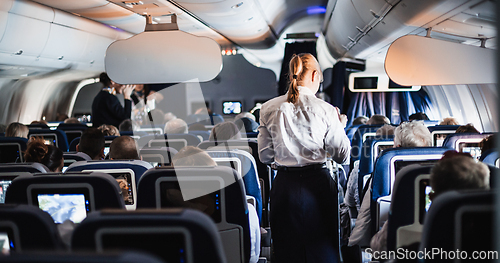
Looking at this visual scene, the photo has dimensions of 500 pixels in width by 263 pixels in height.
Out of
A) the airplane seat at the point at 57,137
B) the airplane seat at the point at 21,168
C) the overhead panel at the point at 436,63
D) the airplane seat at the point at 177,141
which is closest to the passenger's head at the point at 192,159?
the airplane seat at the point at 21,168

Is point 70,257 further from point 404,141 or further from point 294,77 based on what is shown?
point 404,141

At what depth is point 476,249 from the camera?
1310 millimetres

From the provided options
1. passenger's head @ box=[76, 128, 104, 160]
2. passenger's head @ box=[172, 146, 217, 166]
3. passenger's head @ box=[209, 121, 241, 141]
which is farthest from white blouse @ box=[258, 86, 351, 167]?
passenger's head @ box=[76, 128, 104, 160]

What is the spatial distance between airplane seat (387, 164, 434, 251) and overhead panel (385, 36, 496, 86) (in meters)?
1.87

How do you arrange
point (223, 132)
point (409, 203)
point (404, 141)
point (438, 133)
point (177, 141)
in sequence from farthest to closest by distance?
point (177, 141) → point (438, 133) → point (223, 132) → point (404, 141) → point (409, 203)

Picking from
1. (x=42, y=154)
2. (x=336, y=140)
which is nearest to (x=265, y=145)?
(x=336, y=140)

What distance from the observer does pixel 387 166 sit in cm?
278

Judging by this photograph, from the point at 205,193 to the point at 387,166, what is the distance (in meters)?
1.29

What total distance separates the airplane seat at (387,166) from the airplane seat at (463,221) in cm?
141

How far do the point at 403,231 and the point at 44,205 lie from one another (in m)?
1.70

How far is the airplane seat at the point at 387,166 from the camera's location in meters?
2.75

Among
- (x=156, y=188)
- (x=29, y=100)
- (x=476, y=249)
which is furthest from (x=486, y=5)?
(x=29, y=100)

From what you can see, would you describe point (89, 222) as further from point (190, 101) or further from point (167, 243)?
point (190, 101)

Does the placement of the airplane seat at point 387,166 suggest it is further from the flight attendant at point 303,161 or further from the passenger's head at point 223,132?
the passenger's head at point 223,132
